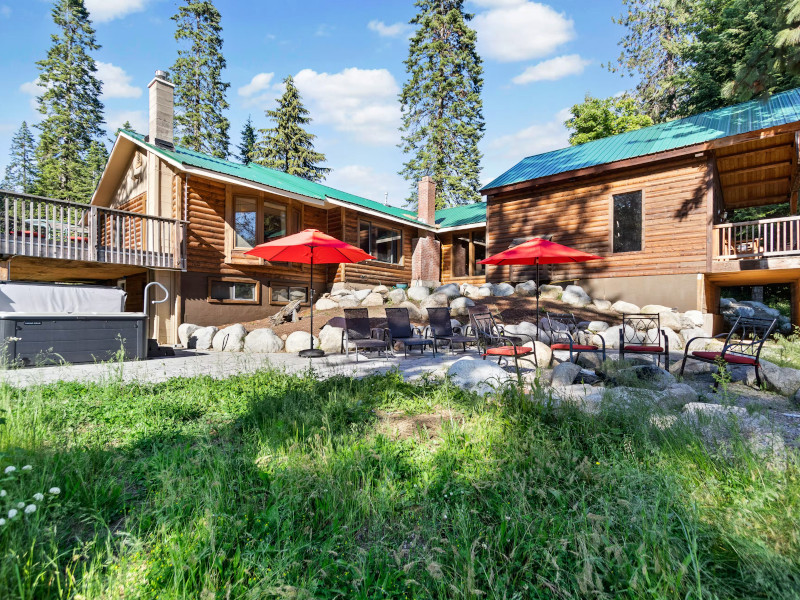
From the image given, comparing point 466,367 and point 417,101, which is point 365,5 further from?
point 417,101

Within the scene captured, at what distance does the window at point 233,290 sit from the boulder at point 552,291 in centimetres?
980

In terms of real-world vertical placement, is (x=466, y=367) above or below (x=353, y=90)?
below

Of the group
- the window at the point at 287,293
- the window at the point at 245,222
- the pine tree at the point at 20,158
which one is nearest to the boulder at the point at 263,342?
the window at the point at 287,293

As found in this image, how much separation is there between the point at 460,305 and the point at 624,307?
506 cm

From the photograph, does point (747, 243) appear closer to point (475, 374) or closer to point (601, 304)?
point (601, 304)

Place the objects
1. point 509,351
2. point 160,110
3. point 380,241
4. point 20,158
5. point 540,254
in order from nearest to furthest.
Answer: point 509,351
point 540,254
point 160,110
point 380,241
point 20,158

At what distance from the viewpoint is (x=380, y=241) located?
1759 cm

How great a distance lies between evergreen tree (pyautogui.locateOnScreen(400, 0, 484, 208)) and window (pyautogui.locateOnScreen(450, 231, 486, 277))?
9030 millimetres

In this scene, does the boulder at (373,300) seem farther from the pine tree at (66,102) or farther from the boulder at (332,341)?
the pine tree at (66,102)

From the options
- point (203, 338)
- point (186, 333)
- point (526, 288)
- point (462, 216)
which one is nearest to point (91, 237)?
point (186, 333)

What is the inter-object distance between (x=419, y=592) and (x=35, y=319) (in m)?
8.14

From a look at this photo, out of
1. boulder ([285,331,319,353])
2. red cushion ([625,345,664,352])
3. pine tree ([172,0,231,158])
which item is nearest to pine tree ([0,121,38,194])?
pine tree ([172,0,231,158])

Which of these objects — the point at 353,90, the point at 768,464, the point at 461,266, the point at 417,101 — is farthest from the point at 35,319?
the point at 353,90

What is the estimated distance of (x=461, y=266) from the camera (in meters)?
20.4
